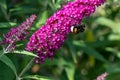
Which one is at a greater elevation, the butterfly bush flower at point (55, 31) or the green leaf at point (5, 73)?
the butterfly bush flower at point (55, 31)

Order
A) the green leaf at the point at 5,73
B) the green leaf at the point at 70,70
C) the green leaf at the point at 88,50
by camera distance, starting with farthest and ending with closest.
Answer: the green leaf at the point at 88,50, the green leaf at the point at 70,70, the green leaf at the point at 5,73

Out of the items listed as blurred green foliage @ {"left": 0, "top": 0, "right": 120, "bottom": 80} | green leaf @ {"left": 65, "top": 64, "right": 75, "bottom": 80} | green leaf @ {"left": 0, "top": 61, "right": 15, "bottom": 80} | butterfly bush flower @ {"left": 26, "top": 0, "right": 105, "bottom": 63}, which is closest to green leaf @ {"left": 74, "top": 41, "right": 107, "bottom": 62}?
blurred green foliage @ {"left": 0, "top": 0, "right": 120, "bottom": 80}

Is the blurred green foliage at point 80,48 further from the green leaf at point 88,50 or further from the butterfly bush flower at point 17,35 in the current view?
the butterfly bush flower at point 17,35

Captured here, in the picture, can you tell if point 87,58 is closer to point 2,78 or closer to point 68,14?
point 2,78

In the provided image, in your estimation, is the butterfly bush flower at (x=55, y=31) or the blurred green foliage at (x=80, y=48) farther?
the blurred green foliage at (x=80, y=48)

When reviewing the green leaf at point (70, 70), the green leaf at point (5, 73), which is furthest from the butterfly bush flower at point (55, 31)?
the green leaf at point (70, 70)

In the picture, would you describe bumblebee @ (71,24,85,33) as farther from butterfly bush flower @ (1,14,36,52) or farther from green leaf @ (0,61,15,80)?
green leaf @ (0,61,15,80)

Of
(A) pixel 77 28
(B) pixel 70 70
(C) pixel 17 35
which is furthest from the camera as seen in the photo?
(B) pixel 70 70

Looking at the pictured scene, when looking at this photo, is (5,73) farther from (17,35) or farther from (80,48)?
(80,48)

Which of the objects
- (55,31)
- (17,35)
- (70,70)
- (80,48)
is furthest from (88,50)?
(17,35)

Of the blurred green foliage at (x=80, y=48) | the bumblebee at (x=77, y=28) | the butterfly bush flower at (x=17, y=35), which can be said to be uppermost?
the butterfly bush flower at (x=17, y=35)
